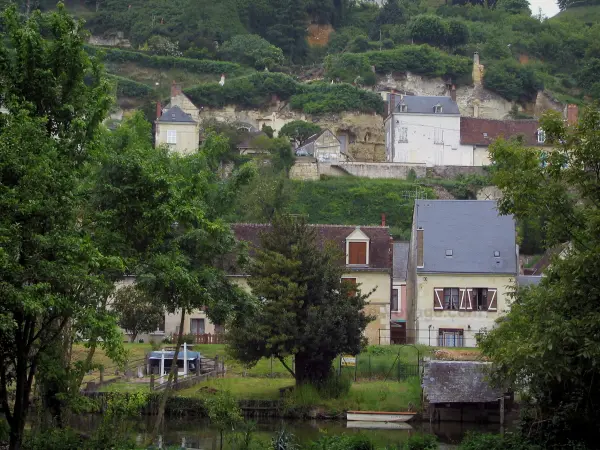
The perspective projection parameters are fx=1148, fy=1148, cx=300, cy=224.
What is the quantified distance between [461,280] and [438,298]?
1.15m

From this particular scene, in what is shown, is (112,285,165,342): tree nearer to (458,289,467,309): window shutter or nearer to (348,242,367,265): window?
(348,242,367,265): window

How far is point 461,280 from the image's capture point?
149ft

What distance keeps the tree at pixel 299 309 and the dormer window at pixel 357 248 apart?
31.9ft

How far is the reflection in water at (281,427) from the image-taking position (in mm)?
29266

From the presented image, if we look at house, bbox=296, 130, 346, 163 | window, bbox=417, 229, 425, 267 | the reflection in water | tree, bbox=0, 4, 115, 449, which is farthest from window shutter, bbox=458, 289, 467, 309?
house, bbox=296, 130, 346, 163

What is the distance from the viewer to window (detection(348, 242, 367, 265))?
46156mm

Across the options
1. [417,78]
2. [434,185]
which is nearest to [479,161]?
[434,185]

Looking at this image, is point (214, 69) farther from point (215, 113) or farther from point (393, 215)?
point (393, 215)

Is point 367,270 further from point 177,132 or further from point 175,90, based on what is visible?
point 175,90

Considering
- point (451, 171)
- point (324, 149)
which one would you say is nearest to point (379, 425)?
point (451, 171)

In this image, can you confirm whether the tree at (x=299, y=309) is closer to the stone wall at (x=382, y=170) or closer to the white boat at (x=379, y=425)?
the white boat at (x=379, y=425)

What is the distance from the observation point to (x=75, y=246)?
19.3 meters

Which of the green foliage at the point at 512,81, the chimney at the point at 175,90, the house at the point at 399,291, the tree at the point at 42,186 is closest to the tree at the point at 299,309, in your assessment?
the tree at the point at 42,186

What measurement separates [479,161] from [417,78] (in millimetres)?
21597
